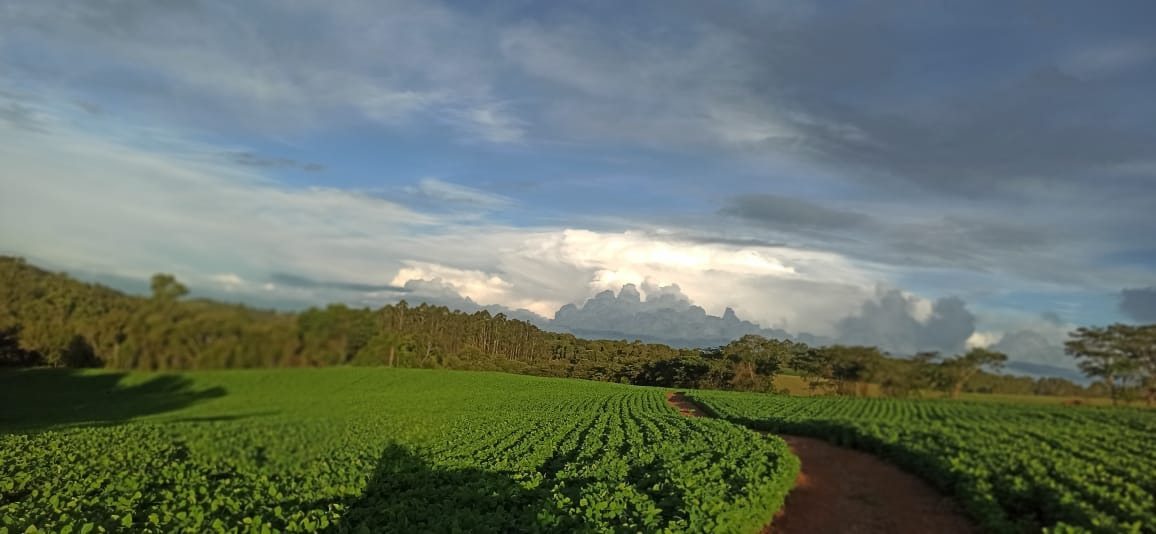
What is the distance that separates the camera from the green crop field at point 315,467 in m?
7.70

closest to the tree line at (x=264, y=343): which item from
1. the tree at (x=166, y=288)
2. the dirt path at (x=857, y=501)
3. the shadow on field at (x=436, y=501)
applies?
the tree at (x=166, y=288)

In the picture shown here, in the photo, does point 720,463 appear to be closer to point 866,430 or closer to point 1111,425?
point 866,430

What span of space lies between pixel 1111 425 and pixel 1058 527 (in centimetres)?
187

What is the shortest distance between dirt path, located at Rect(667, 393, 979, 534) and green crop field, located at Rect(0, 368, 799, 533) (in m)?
0.53

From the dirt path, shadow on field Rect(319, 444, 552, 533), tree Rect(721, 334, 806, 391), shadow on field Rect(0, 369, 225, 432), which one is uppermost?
tree Rect(721, 334, 806, 391)

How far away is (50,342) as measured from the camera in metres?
6.59

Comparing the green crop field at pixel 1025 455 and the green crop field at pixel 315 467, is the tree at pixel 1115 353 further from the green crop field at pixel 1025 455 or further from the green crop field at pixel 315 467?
the green crop field at pixel 315 467

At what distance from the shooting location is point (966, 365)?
927 centimetres

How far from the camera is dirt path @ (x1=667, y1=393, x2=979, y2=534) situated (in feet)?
32.5

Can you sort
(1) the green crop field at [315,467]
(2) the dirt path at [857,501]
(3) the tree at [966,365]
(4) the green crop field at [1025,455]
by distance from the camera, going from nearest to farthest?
(4) the green crop field at [1025,455] < (1) the green crop field at [315,467] < (3) the tree at [966,365] < (2) the dirt path at [857,501]

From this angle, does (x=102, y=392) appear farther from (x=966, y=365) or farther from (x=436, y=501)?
(x=966, y=365)

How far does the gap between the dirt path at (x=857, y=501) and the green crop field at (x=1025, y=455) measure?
39 cm

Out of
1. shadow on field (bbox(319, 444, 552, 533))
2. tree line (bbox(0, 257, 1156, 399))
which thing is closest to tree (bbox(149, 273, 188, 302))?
tree line (bbox(0, 257, 1156, 399))

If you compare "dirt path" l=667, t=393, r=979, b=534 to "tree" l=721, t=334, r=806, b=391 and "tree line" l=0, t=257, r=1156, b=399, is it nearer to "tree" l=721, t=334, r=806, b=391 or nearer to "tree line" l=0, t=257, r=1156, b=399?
"tree line" l=0, t=257, r=1156, b=399
